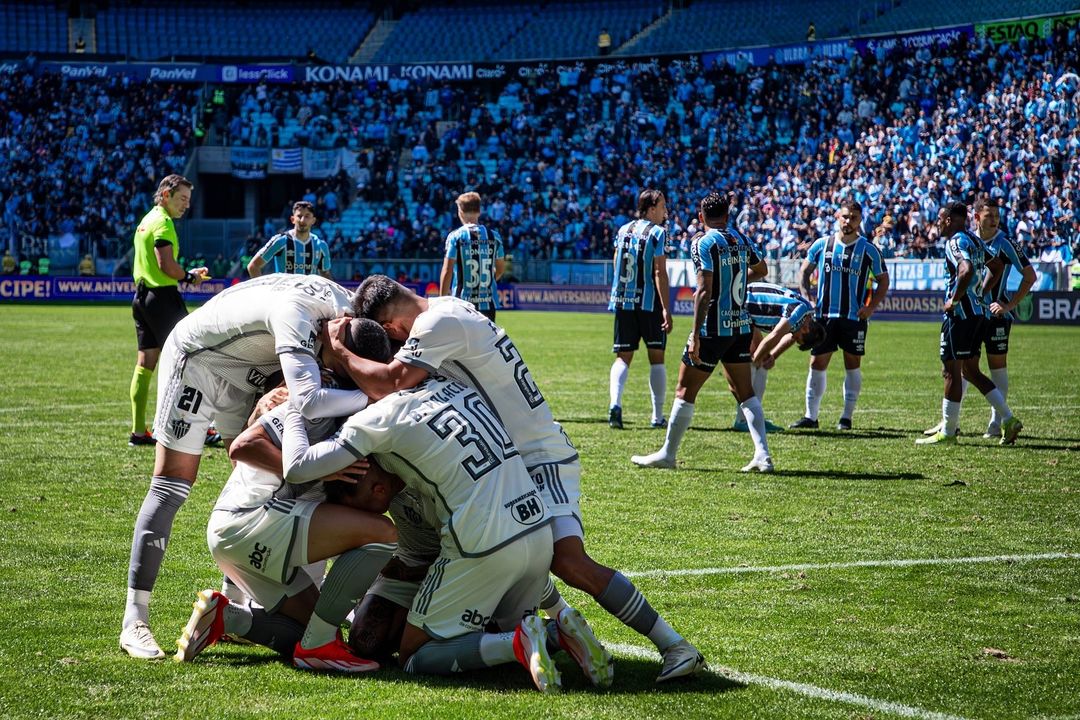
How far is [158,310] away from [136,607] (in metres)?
6.29

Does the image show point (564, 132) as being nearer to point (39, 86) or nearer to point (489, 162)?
point (489, 162)

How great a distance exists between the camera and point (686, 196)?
41.9 m

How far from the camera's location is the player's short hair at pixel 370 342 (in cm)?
531

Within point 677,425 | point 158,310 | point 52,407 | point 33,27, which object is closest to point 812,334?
point 677,425

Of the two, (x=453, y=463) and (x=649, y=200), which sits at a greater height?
(x=649, y=200)

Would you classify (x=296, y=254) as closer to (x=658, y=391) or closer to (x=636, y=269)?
(x=636, y=269)

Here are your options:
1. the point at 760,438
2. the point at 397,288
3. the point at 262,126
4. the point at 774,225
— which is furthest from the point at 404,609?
the point at 262,126

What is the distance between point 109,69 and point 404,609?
162 ft

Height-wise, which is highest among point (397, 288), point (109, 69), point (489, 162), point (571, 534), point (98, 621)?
point (109, 69)

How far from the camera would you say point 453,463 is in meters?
4.90

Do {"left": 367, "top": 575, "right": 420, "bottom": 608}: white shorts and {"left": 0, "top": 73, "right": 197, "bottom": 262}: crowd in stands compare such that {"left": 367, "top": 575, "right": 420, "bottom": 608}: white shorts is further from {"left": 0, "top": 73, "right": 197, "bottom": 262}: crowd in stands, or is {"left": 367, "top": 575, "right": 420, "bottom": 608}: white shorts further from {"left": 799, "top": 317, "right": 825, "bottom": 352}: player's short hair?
{"left": 0, "top": 73, "right": 197, "bottom": 262}: crowd in stands

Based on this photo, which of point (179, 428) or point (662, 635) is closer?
point (662, 635)

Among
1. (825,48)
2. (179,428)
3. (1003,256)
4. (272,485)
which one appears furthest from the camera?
(825,48)

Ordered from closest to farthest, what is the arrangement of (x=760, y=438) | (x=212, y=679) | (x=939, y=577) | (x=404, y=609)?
(x=212, y=679) < (x=404, y=609) < (x=939, y=577) < (x=760, y=438)
